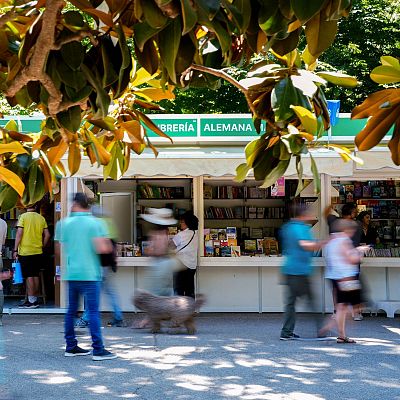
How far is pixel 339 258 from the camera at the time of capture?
9062 mm

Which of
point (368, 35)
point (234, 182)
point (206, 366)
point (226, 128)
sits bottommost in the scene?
point (206, 366)

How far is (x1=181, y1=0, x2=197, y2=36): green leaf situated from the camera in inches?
79.2

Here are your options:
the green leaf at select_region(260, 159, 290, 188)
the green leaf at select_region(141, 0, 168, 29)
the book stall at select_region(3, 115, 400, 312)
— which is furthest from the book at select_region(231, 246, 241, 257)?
the green leaf at select_region(141, 0, 168, 29)

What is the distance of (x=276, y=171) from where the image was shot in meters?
3.16

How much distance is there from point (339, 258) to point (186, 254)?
306 cm

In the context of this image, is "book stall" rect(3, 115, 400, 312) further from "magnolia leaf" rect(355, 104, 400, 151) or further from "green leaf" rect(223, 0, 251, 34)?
"green leaf" rect(223, 0, 251, 34)

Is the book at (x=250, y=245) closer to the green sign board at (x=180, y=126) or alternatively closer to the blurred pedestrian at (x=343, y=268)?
the green sign board at (x=180, y=126)

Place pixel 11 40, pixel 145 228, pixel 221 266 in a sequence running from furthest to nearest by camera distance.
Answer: pixel 145 228 < pixel 221 266 < pixel 11 40

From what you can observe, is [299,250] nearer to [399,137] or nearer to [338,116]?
[338,116]

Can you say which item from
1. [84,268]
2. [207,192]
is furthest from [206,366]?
[207,192]

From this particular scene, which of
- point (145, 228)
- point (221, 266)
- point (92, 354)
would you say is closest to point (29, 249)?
point (145, 228)

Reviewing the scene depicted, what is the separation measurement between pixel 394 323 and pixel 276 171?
8.72 m

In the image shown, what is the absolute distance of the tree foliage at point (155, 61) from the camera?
7.11 ft

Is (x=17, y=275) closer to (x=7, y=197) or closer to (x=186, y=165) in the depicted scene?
(x=186, y=165)
